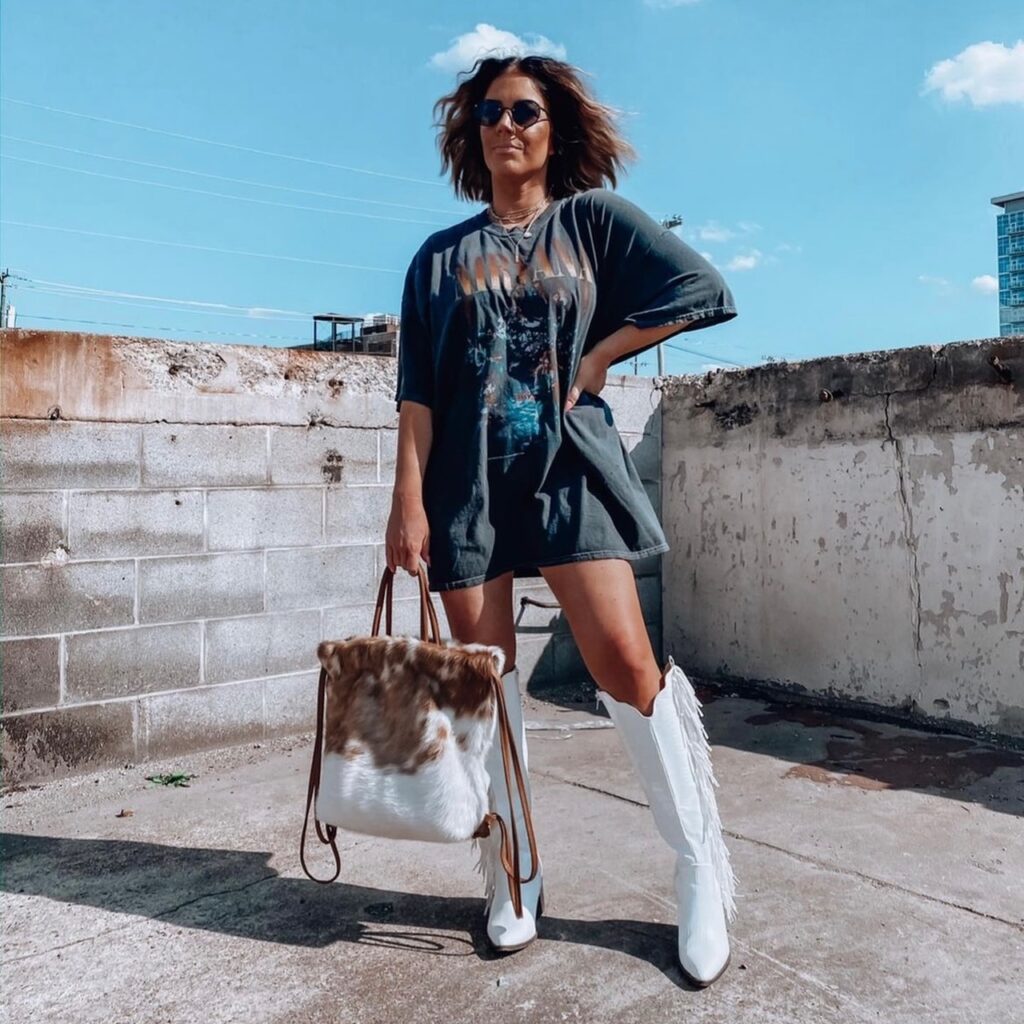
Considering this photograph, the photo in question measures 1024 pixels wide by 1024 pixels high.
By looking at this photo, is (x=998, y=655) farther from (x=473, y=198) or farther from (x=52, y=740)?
(x=52, y=740)

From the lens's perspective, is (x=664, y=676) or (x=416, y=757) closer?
(x=416, y=757)

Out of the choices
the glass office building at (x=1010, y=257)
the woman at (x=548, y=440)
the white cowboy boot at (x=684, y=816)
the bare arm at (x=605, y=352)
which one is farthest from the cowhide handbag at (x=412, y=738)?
the glass office building at (x=1010, y=257)

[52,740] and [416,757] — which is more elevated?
[416,757]

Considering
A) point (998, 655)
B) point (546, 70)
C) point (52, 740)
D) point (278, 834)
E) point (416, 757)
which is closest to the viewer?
point (416, 757)

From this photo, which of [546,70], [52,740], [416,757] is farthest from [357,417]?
[416,757]

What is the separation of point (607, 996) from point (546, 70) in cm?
170

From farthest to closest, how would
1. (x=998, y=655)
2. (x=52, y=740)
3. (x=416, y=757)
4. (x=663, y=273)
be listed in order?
1. (x=998, y=655)
2. (x=52, y=740)
3. (x=663, y=273)
4. (x=416, y=757)

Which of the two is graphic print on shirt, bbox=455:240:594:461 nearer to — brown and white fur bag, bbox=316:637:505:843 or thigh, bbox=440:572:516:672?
thigh, bbox=440:572:516:672

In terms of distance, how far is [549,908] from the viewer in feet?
6.26

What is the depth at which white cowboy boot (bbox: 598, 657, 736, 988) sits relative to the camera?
5.33 feet

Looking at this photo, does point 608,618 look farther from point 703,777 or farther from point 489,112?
point 489,112

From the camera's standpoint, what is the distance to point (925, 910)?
6.29 feet

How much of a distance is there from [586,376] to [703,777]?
78cm

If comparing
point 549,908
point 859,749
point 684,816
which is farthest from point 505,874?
point 859,749
